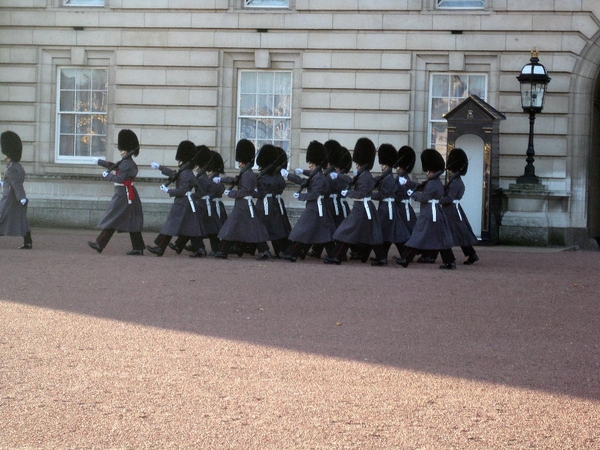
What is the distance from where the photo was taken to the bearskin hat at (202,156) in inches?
571

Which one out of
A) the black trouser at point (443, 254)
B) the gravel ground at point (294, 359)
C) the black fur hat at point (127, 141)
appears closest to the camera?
the gravel ground at point (294, 359)

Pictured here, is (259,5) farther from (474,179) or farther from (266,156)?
(266,156)

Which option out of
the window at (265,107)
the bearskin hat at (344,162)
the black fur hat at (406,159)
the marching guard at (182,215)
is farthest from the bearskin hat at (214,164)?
the window at (265,107)

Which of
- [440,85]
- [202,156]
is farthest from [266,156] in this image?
[440,85]

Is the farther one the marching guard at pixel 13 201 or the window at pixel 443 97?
the window at pixel 443 97

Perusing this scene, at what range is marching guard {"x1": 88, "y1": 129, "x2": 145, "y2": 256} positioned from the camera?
13812 mm

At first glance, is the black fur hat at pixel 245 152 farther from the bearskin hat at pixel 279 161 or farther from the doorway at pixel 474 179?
the doorway at pixel 474 179

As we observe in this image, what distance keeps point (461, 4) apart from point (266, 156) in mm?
5239

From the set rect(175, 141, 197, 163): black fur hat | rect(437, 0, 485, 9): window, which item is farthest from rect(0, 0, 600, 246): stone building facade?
rect(175, 141, 197, 163): black fur hat

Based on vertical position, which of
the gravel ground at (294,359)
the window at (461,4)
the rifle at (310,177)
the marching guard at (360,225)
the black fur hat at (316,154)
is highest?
the window at (461,4)

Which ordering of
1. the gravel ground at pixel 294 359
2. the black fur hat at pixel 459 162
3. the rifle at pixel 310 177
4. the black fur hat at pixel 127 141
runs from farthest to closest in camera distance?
the black fur hat at pixel 127 141
the rifle at pixel 310 177
the black fur hat at pixel 459 162
the gravel ground at pixel 294 359

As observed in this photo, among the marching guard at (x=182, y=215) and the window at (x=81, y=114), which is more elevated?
the window at (x=81, y=114)

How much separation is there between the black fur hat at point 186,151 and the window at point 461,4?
554 cm

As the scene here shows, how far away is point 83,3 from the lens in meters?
19.3
